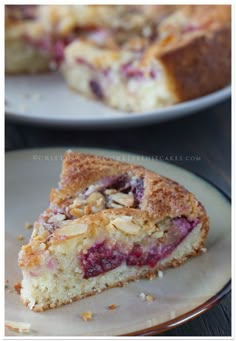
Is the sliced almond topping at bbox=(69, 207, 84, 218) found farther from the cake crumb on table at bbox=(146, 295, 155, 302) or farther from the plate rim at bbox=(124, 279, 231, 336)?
the plate rim at bbox=(124, 279, 231, 336)

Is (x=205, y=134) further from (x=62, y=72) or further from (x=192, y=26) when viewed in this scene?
(x=62, y=72)

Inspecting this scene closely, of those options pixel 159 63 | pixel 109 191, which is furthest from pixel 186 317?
pixel 159 63

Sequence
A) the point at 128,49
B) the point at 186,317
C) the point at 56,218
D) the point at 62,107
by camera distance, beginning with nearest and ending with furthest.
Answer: the point at 186,317, the point at 56,218, the point at 62,107, the point at 128,49

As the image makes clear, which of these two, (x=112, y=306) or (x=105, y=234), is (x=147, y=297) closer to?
(x=112, y=306)

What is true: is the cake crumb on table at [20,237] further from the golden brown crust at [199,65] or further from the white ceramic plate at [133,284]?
the golden brown crust at [199,65]

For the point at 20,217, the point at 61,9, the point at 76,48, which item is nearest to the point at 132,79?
the point at 76,48

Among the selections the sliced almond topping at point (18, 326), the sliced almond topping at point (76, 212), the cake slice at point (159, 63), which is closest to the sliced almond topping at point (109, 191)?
the sliced almond topping at point (76, 212)
